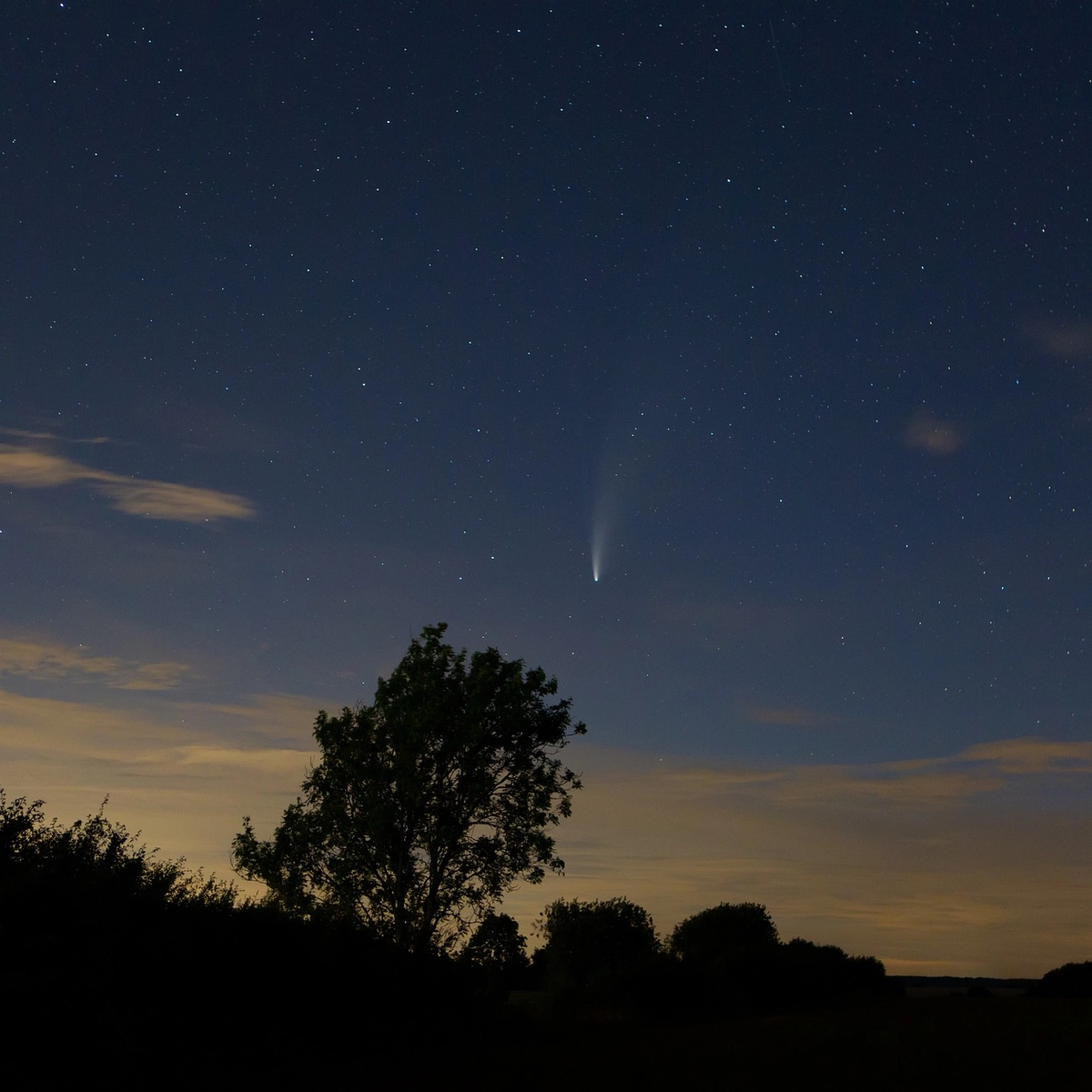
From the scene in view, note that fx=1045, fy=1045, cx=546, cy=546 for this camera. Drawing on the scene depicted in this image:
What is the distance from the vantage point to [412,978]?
19969 mm

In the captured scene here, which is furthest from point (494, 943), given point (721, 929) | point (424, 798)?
point (721, 929)

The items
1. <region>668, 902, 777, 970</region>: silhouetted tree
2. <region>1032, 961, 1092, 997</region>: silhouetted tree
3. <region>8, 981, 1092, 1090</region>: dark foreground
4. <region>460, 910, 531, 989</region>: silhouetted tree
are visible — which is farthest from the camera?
<region>668, 902, 777, 970</region>: silhouetted tree

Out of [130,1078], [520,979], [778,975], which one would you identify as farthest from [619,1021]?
[520,979]

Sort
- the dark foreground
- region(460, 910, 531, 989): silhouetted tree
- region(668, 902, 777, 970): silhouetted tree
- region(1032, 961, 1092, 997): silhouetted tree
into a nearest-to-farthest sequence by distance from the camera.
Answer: the dark foreground < region(460, 910, 531, 989): silhouetted tree < region(1032, 961, 1092, 997): silhouetted tree < region(668, 902, 777, 970): silhouetted tree

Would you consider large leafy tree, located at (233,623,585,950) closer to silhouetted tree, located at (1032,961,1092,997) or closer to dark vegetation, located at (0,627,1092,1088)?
dark vegetation, located at (0,627,1092,1088)

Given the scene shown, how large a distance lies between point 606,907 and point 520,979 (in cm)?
1672

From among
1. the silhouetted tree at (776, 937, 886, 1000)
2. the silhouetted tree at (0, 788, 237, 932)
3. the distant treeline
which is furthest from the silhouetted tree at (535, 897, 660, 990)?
the silhouetted tree at (0, 788, 237, 932)

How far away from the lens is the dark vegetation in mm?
12633

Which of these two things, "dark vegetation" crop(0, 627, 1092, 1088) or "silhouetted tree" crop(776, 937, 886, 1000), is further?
"silhouetted tree" crop(776, 937, 886, 1000)

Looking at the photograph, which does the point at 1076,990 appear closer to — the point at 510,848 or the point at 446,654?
the point at 510,848

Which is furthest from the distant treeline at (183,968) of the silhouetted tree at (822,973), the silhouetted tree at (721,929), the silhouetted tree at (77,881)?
the silhouetted tree at (721,929)

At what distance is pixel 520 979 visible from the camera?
196 ft

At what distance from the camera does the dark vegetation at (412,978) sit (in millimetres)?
12633

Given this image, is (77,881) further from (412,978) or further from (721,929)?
(721,929)
